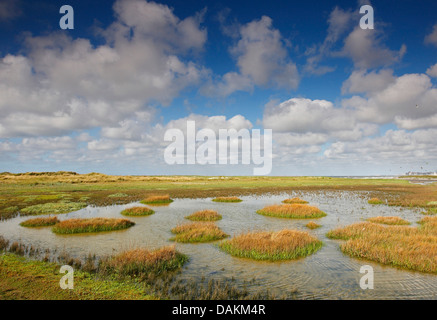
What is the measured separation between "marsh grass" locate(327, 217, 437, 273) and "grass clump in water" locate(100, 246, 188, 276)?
1210 centimetres

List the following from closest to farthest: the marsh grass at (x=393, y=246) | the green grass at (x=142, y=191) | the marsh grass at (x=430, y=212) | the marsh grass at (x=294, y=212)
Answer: the marsh grass at (x=393, y=246) → the marsh grass at (x=294, y=212) → the marsh grass at (x=430, y=212) → the green grass at (x=142, y=191)

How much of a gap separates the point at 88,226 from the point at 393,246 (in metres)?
25.4

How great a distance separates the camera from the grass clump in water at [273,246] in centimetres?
1639

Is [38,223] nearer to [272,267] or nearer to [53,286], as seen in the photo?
[53,286]

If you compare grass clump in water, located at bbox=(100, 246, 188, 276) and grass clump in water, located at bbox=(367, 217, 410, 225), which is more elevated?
grass clump in water, located at bbox=(100, 246, 188, 276)

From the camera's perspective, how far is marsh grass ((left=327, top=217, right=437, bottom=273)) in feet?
48.0

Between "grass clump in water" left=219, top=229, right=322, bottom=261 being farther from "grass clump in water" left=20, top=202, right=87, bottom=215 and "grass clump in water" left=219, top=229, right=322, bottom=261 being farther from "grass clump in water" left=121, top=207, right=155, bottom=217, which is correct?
"grass clump in water" left=20, top=202, right=87, bottom=215

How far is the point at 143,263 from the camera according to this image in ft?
44.7

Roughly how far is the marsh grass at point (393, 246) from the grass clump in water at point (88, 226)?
66.3 ft

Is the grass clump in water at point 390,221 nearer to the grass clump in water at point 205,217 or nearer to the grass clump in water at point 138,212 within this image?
the grass clump in water at point 205,217

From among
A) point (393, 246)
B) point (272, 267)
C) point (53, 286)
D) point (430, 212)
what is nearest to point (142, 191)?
point (272, 267)

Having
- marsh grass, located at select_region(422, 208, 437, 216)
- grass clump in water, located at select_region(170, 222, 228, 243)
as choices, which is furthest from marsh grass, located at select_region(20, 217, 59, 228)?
marsh grass, located at select_region(422, 208, 437, 216)

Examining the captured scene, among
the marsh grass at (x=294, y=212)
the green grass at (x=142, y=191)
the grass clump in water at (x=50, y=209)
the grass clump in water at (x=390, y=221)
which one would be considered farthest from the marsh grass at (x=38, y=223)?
the grass clump in water at (x=390, y=221)
